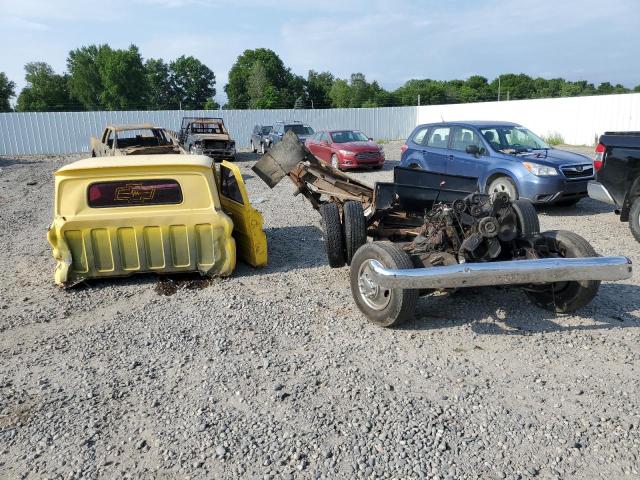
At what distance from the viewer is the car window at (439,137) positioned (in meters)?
10.1

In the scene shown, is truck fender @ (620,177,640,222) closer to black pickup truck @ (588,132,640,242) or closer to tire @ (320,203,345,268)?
black pickup truck @ (588,132,640,242)

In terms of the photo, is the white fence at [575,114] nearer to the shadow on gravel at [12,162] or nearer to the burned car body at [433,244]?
the burned car body at [433,244]

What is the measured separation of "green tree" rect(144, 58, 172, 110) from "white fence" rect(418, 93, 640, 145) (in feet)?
219

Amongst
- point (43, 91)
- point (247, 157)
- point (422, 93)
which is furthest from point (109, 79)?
point (247, 157)

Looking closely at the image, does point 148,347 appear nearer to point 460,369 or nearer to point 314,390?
point 314,390

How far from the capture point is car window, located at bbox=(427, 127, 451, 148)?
10.1m

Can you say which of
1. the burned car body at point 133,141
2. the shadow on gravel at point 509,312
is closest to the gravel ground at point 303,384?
the shadow on gravel at point 509,312

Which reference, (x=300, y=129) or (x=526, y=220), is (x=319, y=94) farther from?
(x=526, y=220)

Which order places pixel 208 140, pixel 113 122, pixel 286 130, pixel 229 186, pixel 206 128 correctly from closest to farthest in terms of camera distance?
→ pixel 229 186, pixel 208 140, pixel 206 128, pixel 286 130, pixel 113 122

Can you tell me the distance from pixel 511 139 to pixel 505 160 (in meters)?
0.90

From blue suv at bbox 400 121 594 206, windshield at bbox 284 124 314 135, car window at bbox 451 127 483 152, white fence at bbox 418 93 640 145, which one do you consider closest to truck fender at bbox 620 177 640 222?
blue suv at bbox 400 121 594 206

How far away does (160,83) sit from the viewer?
277 feet

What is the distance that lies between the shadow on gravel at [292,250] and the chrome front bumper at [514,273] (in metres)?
2.86

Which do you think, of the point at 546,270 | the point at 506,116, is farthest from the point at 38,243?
the point at 506,116
